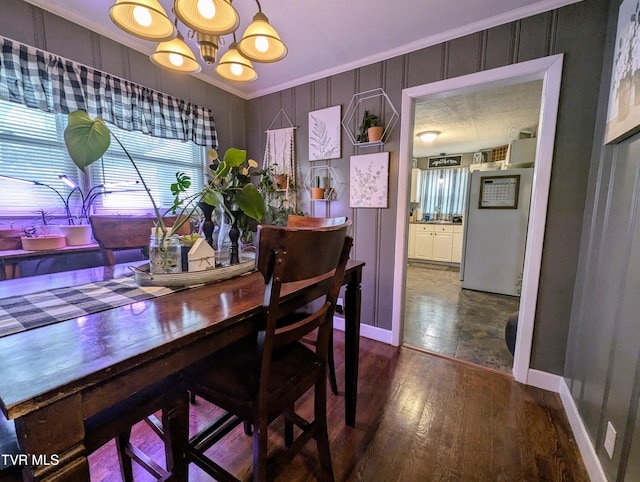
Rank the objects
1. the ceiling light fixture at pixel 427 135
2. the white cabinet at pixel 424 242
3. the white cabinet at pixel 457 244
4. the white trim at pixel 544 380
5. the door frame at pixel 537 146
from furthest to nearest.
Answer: the white cabinet at pixel 424 242
the white cabinet at pixel 457 244
the ceiling light fixture at pixel 427 135
the white trim at pixel 544 380
the door frame at pixel 537 146

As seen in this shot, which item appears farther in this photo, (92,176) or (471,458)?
(92,176)

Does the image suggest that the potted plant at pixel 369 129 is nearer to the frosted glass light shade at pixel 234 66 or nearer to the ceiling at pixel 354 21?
the ceiling at pixel 354 21

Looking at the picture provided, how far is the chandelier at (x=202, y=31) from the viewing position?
111 centimetres

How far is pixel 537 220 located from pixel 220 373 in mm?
2039

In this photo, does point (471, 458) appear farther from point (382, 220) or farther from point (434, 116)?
point (434, 116)

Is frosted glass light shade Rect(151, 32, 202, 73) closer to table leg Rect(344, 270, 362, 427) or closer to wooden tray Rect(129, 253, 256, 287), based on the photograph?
wooden tray Rect(129, 253, 256, 287)

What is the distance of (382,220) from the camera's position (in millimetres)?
2424

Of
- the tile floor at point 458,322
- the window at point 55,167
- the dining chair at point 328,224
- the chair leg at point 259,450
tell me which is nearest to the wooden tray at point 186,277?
the chair leg at point 259,450

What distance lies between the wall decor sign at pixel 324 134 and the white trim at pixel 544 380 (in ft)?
7.35

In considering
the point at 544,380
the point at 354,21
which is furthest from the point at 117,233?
the point at 544,380

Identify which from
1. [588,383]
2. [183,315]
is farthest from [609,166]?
[183,315]

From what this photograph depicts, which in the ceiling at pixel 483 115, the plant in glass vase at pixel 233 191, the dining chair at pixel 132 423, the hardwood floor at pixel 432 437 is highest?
the ceiling at pixel 483 115

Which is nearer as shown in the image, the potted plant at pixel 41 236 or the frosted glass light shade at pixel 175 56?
the frosted glass light shade at pixel 175 56

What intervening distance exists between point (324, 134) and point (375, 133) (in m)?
0.55
